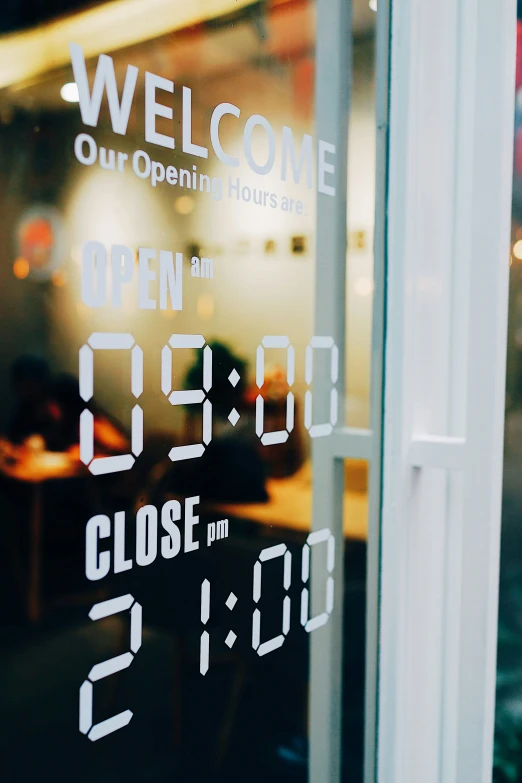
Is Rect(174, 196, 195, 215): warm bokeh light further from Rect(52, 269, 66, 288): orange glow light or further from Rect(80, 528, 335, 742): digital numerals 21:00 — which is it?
Rect(80, 528, 335, 742): digital numerals 21:00

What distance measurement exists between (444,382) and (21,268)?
2.51 feet

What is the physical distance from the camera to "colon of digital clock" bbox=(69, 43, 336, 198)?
2.30ft

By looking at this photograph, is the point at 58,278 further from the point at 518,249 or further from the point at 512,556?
the point at 512,556

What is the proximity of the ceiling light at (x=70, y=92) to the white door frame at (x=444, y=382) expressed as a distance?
57 centimetres

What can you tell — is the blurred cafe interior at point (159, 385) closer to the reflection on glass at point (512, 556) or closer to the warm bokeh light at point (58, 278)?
the warm bokeh light at point (58, 278)

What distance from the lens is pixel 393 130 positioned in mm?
1118

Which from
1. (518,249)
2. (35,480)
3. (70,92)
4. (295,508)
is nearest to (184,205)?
(70,92)

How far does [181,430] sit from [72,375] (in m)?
0.17

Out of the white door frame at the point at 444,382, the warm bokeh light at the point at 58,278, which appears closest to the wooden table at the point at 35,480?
the warm bokeh light at the point at 58,278

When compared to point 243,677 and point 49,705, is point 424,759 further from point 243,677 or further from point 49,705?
point 49,705

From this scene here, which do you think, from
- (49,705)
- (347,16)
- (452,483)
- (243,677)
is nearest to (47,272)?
(49,705)

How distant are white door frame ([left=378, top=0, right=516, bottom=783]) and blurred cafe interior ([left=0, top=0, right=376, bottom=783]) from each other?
0.17 ft

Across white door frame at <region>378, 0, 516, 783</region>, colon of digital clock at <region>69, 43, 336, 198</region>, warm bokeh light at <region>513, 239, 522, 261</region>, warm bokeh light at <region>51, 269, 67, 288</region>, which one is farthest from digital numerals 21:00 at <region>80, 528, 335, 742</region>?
warm bokeh light at <region>513, 239, 522, 261</region>

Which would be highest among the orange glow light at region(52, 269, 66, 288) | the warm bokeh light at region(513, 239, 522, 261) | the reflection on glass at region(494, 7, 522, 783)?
the warm bokeh light at region(513, 239, 522, 261)
